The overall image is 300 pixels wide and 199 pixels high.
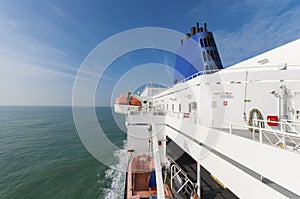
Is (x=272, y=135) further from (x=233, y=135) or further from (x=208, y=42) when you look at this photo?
(x=208, y=42)

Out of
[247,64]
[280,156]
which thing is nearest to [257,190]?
Answer: [280,156]

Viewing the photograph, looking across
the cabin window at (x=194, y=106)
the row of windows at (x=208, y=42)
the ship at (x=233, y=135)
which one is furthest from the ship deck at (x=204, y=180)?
the row of windows at (x=208, y=42)

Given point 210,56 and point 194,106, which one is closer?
point 194,106

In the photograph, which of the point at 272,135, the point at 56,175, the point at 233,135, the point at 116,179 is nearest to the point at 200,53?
the point at 272,135

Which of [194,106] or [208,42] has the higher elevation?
[208,42]

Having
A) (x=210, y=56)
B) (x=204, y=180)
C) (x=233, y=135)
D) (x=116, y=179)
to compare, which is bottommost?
(x=116, y=179)

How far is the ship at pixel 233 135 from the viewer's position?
9.26 ft

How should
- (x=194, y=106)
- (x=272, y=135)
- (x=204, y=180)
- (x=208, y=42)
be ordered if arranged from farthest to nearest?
(x=208, y=42) < (x=194, y=106) < (x=204, y=180) < (x=272, y=135)

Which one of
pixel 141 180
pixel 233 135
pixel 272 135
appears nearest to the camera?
pixel 233 135

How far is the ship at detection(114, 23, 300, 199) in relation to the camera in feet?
9.26

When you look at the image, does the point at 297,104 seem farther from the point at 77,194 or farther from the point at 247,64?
the point at 77,194

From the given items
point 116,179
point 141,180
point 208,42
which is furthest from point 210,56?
point 116,179

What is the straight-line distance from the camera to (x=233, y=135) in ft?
12.1

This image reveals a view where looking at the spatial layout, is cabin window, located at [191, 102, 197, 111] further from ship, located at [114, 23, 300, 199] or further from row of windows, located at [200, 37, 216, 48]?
row of windows, located at [200, 37, 216, 48]
